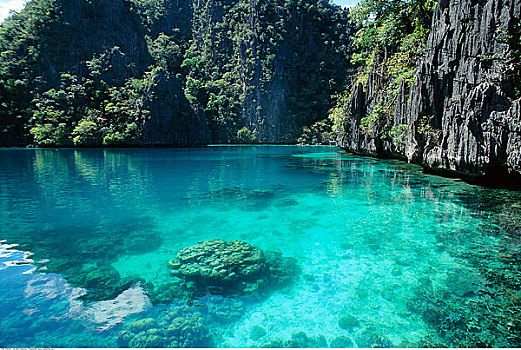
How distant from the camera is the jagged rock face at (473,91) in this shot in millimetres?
10391

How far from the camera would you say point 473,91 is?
1144cm

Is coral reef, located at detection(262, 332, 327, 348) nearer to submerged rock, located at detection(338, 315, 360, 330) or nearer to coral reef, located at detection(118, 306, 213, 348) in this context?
submerged rock, located at detection(338, 315, 360, 330)

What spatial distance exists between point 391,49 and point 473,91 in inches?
602

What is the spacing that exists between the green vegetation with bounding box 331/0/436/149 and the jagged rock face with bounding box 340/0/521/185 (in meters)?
4.26

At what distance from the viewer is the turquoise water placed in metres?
3.88

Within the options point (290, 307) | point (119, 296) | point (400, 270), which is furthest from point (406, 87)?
point (119, 296)

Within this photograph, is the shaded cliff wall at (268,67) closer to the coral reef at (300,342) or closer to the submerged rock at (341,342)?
the coral reef at (300,342)

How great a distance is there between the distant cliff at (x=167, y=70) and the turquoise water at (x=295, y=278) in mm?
58983

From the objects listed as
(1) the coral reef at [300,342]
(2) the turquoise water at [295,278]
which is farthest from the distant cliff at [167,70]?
(1) the coral reef at [300,342]

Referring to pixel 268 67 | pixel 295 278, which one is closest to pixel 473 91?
pixel 295 278

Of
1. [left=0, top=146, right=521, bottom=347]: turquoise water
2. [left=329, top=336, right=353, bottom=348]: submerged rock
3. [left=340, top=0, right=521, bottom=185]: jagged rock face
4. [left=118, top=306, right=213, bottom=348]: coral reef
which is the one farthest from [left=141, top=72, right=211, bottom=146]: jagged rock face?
[left=329, top=336, right=353, bottom=348]: submerged rock

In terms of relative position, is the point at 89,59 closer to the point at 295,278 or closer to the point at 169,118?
the point at 169,118

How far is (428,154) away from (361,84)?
709 inches

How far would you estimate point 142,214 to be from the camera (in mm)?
10078
